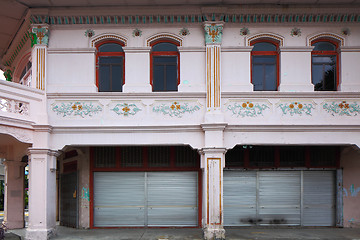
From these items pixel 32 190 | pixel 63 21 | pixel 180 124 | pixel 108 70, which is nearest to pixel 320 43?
pixel 180 124

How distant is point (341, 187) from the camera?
13.2m

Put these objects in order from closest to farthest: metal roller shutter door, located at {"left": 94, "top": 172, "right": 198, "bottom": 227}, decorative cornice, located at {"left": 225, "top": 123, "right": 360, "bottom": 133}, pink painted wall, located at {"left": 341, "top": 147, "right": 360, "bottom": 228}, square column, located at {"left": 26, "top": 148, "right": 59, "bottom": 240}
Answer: square column, located at {"left": 26, "top": 148, "right": 59, "bottom": 240} < decorative cornice, located at {"left": 225, "top": 123, "right": 360, "bottom": 133} < pink painted wall, located at {"left": 341, "top": 147, "right": 360, "bottom": 228} < metal roller shutter door, located at {"left": 94, "top": 172, "right": 198, "bottom": 227}

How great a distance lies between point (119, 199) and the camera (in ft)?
43.3

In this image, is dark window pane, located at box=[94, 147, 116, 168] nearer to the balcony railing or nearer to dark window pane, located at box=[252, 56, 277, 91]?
the balcony railing

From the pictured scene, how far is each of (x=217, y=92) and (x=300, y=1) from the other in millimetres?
3799

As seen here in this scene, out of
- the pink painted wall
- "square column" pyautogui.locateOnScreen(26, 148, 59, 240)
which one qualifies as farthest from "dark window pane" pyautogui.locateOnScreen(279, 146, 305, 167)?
"square column" pyautogui.locateOnScreen(26, 148, 59, 240)

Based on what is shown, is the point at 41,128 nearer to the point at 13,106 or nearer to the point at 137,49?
the point at 13,106

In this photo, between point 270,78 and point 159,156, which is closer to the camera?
point 270,78

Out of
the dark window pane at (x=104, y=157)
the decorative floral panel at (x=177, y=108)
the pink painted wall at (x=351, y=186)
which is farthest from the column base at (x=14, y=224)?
the pink painted wall at (x=351, y=186)

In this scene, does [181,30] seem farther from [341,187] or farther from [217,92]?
[341,187]

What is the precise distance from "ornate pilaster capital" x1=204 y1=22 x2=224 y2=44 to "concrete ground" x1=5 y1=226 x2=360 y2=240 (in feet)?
19.9

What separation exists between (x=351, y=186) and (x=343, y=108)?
3.39 meters

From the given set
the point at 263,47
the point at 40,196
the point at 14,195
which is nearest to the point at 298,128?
the point at 263,47

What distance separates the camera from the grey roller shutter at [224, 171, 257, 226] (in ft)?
43.2
